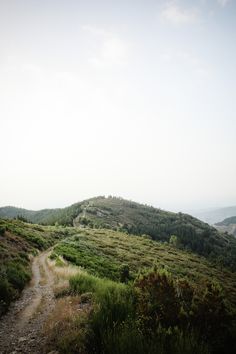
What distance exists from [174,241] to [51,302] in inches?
4093

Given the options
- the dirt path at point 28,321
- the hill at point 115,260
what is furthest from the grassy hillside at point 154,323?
the hill at point 115,260

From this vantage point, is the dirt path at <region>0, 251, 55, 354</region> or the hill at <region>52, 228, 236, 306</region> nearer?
the dirt path at <region>0, 251, 55, 354</region>

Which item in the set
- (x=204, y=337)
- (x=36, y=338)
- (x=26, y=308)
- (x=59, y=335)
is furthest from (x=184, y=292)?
(x=26, y=308)

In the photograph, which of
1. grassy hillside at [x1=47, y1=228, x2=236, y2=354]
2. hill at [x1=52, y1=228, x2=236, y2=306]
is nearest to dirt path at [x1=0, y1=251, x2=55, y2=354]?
grassy hillside at [x1=47, y1=228, x2=236, y2=354]

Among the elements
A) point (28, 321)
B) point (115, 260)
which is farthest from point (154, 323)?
point (115, 260)

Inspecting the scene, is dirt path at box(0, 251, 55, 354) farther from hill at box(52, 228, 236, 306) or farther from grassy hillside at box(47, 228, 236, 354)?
hill at box(52, 228, 236, 306)

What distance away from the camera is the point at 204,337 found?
612cm

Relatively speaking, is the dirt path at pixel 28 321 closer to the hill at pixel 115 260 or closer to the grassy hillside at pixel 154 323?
the grassy hillside at pixel 154 323

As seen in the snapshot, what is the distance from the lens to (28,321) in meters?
9.45

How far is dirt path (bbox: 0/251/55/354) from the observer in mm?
7393

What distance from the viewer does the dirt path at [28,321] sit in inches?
291

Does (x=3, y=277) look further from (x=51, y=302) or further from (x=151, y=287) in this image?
(x=151, y=287)

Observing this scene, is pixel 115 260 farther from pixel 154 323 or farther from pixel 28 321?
pixel 154 323

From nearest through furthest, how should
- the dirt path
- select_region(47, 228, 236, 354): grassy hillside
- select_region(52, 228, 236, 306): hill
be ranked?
select_region(47, 228, 236, 354): grassy hillside < the dirt path < select_region(52, 228, 236, 306): hill
